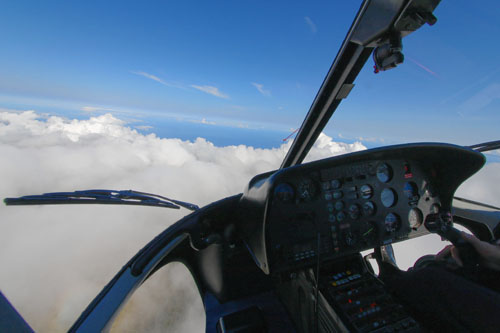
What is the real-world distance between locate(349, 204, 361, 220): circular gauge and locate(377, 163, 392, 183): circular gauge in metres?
0.35

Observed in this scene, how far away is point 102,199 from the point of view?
1.59 m

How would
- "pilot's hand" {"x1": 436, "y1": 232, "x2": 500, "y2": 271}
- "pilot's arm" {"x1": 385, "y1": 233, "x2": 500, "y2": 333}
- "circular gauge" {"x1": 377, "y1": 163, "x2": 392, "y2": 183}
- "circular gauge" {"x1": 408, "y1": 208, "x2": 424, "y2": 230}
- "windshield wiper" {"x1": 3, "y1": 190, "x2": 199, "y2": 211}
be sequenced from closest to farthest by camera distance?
"pilot's arm" {"x1": 385, "y1": 233, "x2": 500, "y2": 333} < "windshield wiper" {"x1": 3, "y1": 190, "x2": 199, "y2": 211} < "pilot's hand" {"x1": 436, "y1": 232, "x2": 500, "y2": 271} < "circular gauge" {"x1": 377, "y1": 163, "x2": 392, "y2": 183} < "circular gauge" {"x1": 408, "y1": 208, "x2": 424, "y2": 230}

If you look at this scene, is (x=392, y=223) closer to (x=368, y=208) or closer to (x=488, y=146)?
(x=368, y=208)

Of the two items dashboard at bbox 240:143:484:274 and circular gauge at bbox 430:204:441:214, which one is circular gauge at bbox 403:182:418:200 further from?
circular gauge at bbox 430:204:441:214

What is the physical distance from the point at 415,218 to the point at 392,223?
29cm

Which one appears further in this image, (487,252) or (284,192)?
(284,192)

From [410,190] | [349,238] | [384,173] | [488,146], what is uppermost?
[488,146]

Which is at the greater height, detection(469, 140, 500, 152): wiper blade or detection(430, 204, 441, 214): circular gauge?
detection(469, 140, 500, 152): wiper blade

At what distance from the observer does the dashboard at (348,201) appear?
167cm

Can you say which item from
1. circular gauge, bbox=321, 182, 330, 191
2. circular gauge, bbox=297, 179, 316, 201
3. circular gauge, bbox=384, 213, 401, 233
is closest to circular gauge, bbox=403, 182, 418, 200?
circular gauge, bbox=384, 213, 401, 233

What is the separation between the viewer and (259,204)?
154 centimetres

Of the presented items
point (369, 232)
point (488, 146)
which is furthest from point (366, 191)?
point (488, 146)

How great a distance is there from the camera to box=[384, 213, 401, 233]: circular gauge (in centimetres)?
208

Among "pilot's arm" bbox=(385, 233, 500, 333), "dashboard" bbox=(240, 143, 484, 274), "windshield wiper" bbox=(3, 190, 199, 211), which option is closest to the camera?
"pilot's arm" bbox=(385, 233, 500, 333)
